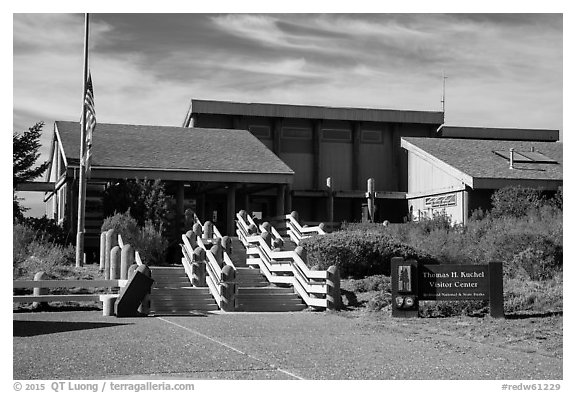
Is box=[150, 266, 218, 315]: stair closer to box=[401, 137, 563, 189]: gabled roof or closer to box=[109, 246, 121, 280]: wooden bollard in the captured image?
box=[109, 246, 121, 280]: wooden bollard

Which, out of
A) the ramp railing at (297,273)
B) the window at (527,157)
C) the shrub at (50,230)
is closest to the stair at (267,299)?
the ramp railing at (297,273)

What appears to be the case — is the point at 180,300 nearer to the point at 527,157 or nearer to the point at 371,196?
the point at 371,196

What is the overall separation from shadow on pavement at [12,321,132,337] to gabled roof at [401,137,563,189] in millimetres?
18436

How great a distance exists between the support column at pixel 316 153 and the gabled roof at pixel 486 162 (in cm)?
395

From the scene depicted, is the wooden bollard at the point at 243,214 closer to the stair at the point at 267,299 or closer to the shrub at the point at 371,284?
the stair at the point at 267,299

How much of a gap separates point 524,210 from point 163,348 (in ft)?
64.1

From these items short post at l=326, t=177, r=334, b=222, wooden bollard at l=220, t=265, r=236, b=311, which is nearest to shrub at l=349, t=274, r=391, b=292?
wooden bollard at l=220, t=265, r=236, b=311

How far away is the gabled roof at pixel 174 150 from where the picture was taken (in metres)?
30.0

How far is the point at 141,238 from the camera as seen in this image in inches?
992

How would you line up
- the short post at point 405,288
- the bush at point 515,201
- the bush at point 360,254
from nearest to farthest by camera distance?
1. the short post at point 405,288
2. the bush at point 360,254
3. the bush at point 515,201

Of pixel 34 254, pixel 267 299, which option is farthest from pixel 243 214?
pixel 267 299

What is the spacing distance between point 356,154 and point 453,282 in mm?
23834

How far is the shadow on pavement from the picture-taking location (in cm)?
1380
